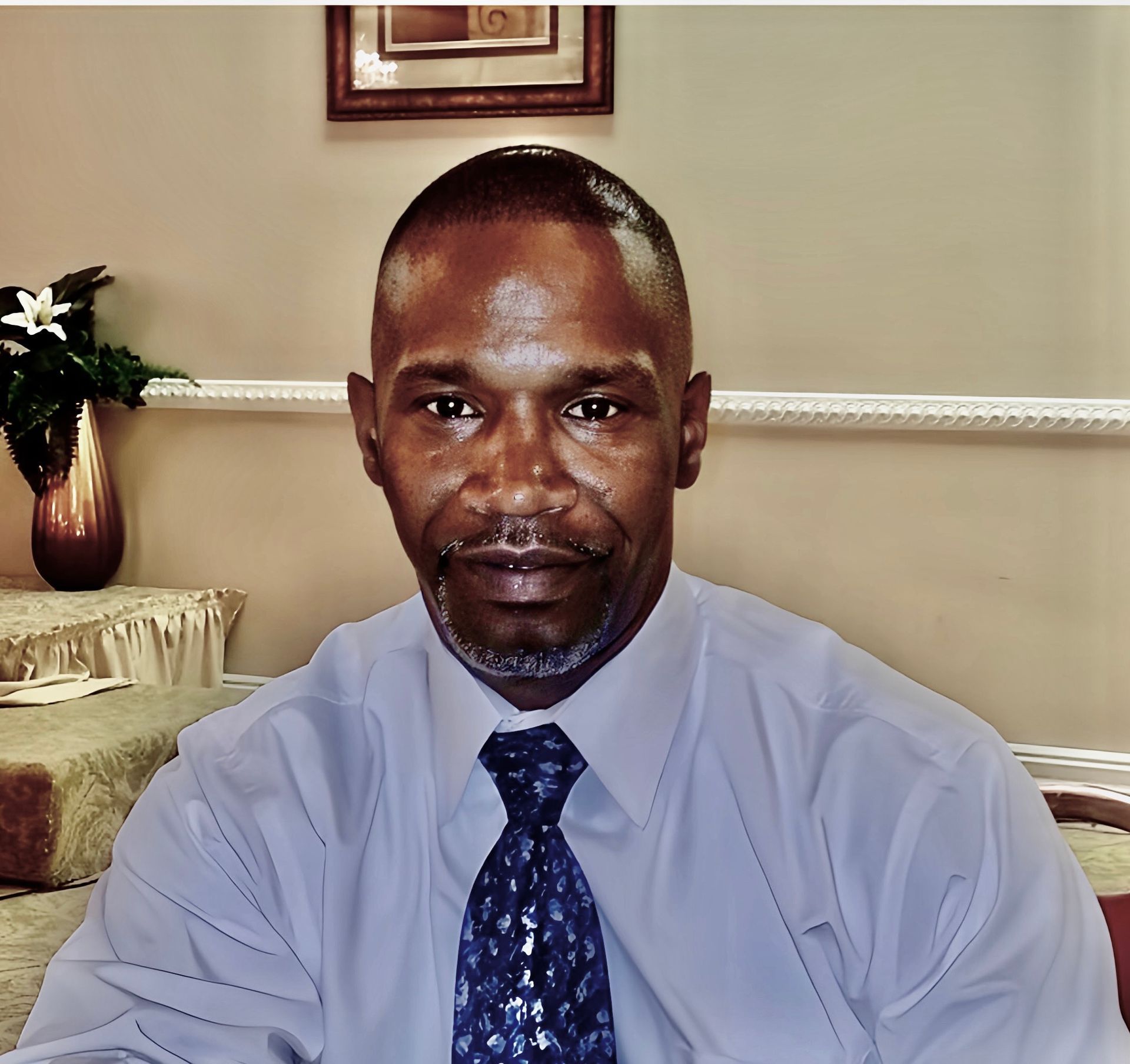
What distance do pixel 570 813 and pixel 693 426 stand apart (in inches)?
12.4

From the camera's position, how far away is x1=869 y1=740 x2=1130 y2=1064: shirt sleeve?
0.72 metres

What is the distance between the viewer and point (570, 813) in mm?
839

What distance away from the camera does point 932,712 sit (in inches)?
32.4

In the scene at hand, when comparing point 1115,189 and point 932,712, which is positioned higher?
point 1115,189

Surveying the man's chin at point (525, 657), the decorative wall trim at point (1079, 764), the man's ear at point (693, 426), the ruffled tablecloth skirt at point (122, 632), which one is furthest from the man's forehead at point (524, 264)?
the decorative wall trim at point (1079, 764)

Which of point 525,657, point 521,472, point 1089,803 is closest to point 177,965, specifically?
point 525,657

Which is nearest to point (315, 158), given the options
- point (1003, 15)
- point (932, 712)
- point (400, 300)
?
point (400, 300)

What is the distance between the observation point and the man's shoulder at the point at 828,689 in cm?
80

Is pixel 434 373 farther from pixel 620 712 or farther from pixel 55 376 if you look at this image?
pixel 55 376

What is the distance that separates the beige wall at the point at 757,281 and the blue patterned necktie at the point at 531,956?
37 centimetres

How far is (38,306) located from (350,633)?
0.49 metres

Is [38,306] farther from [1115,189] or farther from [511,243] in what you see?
[1115,189]

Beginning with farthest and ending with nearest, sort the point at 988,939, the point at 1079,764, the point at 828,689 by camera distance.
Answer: the point at 1079,764, the point at 828,689, the point at 988,939

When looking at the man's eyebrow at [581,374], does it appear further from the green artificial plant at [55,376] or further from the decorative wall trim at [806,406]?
the green artificial plant at [55,376]
